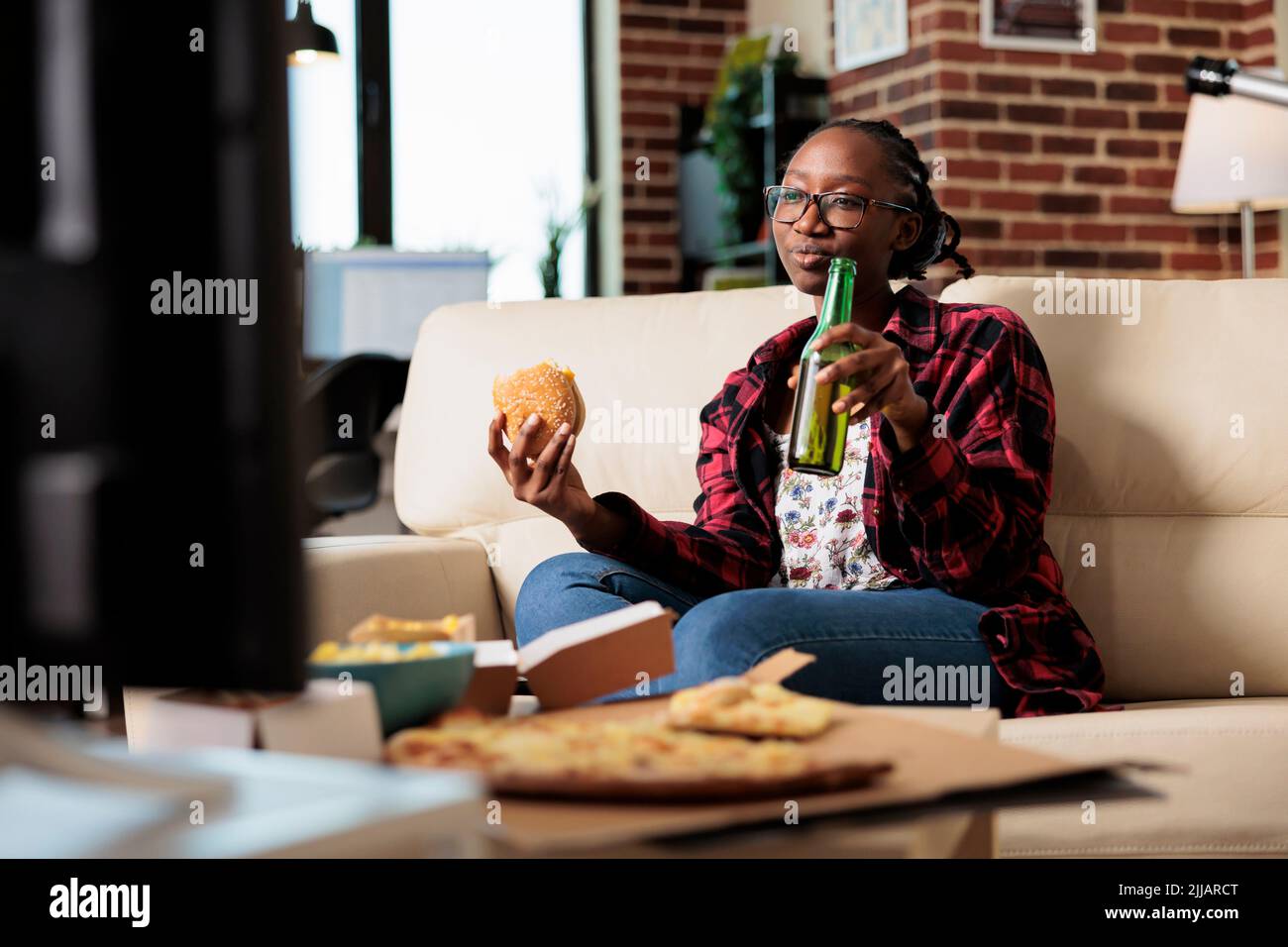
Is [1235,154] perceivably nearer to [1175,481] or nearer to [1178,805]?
[1175,481]

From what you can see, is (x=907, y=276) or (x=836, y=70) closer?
(x=907, y=276)

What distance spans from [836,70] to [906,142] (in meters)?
2.86

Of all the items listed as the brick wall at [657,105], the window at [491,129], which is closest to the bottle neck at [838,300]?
the window at [491,129]

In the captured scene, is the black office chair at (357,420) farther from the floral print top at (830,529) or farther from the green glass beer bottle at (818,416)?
the green glass beer bottle at (818,416)

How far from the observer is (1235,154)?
3613 millimetres

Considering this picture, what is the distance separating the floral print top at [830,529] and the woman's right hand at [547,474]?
32 cm

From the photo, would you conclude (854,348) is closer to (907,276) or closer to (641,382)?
(907,276)

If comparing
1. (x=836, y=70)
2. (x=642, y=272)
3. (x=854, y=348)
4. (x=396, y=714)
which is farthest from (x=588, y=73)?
(x=396, y=714)

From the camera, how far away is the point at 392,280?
3809 mm

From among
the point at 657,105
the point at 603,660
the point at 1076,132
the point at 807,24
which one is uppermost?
the point at 807,24

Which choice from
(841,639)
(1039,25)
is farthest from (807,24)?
(841,639)

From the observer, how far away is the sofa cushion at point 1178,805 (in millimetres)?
1411

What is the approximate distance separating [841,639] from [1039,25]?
10.4 feet

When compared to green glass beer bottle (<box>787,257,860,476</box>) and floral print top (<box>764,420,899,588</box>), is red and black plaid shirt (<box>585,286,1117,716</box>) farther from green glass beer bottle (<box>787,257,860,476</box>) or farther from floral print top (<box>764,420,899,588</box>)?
green glass beer bottle (<box>787,257,860,476</box>)
